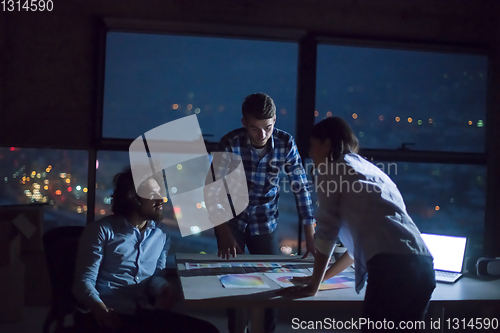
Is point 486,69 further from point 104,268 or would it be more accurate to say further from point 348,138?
point 104,268

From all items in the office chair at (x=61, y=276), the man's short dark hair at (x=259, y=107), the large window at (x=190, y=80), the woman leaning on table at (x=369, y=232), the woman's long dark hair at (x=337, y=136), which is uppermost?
the large window at (x=190, y=80)

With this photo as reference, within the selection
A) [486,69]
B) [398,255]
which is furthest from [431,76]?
[398,255]

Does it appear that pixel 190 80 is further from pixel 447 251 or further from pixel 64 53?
pixel 447 251

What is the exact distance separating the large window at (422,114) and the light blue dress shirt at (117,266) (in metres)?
1.77

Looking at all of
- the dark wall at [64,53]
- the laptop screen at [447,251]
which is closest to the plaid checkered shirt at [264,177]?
the laptop screen at [447,251]

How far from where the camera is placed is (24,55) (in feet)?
8.82

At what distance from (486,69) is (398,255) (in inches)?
108

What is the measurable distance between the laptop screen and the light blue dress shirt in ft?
4.41

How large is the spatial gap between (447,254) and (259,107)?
1.23m

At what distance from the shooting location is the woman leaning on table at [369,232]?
4.05ft

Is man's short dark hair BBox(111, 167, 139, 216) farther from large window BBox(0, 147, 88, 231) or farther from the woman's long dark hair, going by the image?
large window BBox(0, 147, 88, 231)

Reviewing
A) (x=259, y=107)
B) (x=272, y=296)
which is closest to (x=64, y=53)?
(x=259, y=107)

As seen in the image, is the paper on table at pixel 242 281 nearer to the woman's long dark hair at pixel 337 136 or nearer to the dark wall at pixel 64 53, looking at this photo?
the woman's long dark hair at pixel 337 136

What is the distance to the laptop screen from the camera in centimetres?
192
